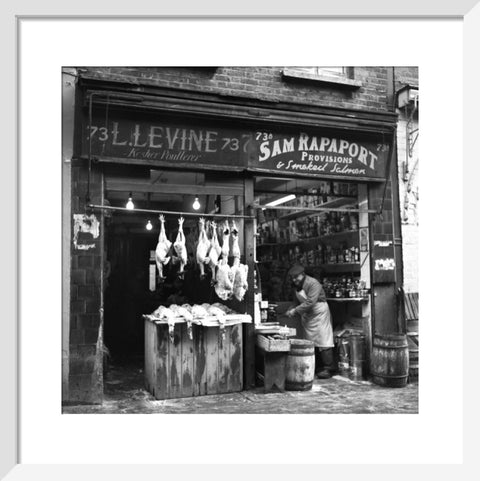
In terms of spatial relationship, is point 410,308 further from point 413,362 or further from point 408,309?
point 413,362

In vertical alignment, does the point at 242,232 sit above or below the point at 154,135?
below

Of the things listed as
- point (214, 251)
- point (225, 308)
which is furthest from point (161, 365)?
point (214, 251)

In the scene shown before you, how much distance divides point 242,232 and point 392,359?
10.7 feet

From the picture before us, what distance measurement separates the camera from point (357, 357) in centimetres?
915

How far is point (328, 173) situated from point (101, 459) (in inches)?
222

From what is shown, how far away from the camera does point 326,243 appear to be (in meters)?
11.4

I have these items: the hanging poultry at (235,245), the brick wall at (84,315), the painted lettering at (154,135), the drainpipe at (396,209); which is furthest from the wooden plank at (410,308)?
the brick wall at (84,315)

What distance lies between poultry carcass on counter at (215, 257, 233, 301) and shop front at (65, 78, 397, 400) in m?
0.02

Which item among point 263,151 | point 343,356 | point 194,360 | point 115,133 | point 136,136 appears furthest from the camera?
point 343,356

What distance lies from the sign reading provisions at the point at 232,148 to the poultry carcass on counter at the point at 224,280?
156 centimetres

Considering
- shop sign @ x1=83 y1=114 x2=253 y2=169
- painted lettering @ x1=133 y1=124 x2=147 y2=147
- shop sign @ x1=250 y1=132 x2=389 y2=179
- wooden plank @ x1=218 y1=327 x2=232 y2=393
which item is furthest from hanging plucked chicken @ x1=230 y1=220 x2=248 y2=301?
painted lettering @ x1=133 y1=124 x2=147 y2=147

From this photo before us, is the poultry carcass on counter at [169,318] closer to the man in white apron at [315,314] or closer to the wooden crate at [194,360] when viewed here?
the wooden crate at [194,360]
